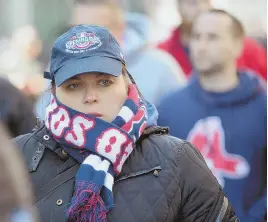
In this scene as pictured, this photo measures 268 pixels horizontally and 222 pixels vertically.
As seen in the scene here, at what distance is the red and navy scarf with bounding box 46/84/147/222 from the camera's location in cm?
346

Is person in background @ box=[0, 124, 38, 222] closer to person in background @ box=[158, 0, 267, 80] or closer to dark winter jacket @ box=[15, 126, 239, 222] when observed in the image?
dark winter jacket @ box=[15, 126, 239, 222]

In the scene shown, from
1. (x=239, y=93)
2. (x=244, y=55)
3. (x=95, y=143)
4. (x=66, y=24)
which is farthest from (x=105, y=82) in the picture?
(x=66, y=24)

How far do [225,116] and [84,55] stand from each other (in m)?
2.32

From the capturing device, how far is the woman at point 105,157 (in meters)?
3.46

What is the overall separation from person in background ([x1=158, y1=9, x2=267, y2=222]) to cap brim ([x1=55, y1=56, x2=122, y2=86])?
7.26 ft

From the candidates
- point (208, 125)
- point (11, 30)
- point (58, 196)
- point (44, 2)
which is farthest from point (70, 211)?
point (44, 2)

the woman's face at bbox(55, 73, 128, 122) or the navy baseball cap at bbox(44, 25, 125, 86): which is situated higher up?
the navy baseball cap at bbox(44, 25, 125, 86)

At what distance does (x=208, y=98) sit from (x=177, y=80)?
0.80m

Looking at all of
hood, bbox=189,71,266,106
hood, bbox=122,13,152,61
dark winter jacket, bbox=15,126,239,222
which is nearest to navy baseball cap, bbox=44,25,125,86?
dark winter jacket, bbox=15,126,239,222

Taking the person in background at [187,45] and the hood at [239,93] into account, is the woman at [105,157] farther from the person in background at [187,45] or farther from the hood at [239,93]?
the person in background at [187,45]

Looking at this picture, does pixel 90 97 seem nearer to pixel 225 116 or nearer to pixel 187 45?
pixel 225 116

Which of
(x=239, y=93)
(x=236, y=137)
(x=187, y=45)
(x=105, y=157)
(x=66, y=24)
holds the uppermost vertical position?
(x=105, y=157)

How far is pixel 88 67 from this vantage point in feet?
11.7

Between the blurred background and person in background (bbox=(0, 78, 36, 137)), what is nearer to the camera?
person in background (bbox=(0, 78, 36, 137))
